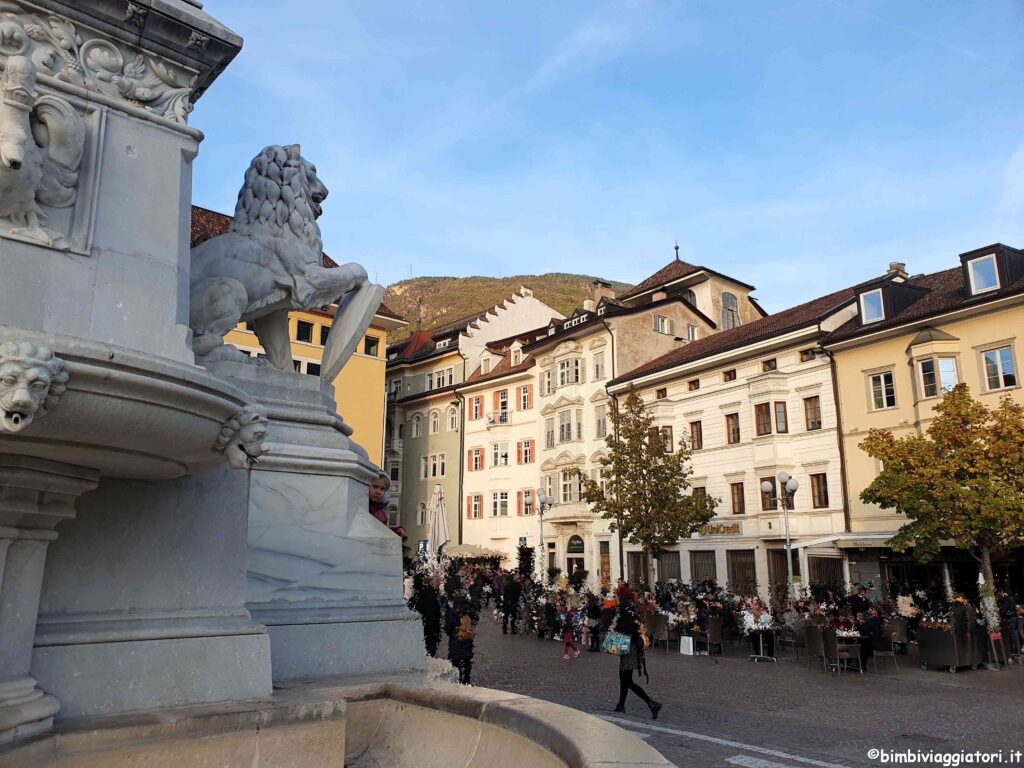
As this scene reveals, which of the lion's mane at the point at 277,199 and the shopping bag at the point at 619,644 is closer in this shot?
the lion's mane at the point at 277,199

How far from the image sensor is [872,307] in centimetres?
3309

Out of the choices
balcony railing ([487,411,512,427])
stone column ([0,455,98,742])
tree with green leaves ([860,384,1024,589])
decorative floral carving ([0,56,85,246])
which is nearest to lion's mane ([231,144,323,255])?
decorative floral carving ([0,56,85,246])

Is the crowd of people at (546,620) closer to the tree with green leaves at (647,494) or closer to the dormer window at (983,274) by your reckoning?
the tree with green leaves at (647,494)

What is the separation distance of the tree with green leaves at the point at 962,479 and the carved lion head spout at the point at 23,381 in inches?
843

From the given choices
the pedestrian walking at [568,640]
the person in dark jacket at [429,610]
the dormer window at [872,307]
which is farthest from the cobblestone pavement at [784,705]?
the dormer window at [872,307]

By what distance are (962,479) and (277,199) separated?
20.2 meters

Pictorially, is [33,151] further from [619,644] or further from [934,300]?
[934,300]

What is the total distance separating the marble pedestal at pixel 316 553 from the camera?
17.9 ft

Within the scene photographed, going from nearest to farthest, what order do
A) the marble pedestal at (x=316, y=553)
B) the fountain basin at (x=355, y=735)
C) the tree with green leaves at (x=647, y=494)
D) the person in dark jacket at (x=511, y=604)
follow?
the fountain basin at (x=355, y=735)
the marble pedestal at (x=316, y=553)
the person in dark jacket at (x=511, y=604)
the tree with green leaves at (x=647, y=494)

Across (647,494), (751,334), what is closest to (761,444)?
(751,334)

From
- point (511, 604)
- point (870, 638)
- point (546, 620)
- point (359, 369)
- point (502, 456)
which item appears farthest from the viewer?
point (502, 456)

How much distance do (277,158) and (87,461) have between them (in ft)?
12.3

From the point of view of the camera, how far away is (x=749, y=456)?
36.1 m

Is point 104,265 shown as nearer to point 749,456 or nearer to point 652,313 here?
point 749,456
